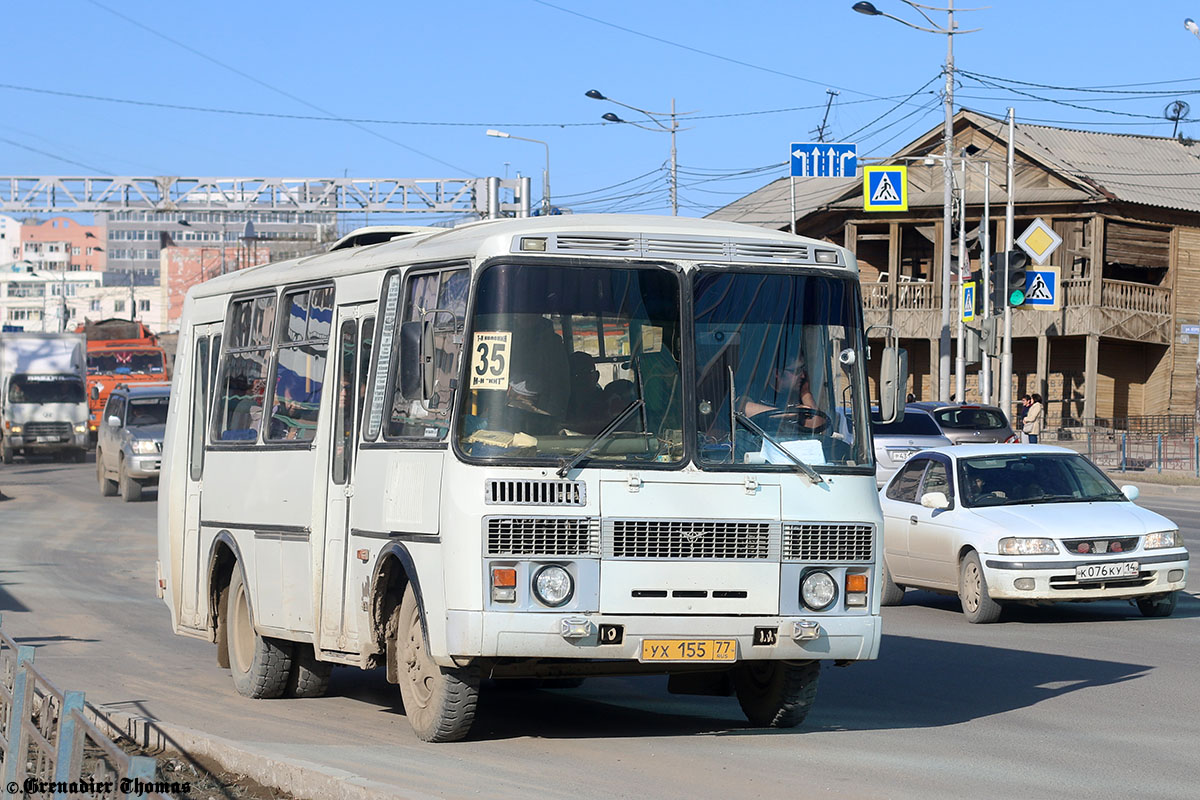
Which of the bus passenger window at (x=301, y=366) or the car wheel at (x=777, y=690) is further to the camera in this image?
the bus passenger window at (x=301, y=366)

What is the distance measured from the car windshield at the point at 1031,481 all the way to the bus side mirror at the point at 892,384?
6.36 meters

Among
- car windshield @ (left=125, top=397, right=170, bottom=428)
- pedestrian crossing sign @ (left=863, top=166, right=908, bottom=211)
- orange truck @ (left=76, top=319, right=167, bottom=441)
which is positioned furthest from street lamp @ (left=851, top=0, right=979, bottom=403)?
orange truck @ (left=76, top=319, right=167, bottom=441)

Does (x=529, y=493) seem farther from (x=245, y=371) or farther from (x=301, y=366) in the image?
(x=245, y=371)

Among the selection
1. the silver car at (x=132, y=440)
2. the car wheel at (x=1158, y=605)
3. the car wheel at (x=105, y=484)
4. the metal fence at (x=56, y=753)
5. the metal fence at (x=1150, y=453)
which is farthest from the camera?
the metal fence at (x=1150, y=453)

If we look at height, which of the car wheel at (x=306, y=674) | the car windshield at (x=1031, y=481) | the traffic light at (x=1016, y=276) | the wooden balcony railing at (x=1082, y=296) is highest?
the wooden balcony railing at (x=1082, y=296)

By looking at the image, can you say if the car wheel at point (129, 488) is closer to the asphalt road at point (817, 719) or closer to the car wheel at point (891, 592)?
the asphalt road at point (817, 719)

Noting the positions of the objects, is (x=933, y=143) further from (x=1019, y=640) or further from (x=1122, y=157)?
(x=1019, y=640)

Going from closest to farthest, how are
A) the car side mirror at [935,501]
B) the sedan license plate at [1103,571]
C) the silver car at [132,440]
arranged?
1. the sedan license plate at [1103,571]
2. the car side mirror at [935,501]
3. the silver car at [132,440]

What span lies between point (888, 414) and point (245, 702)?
15.0ft

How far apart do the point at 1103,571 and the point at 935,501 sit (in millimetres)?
1651

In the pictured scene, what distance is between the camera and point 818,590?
8508 millimetres

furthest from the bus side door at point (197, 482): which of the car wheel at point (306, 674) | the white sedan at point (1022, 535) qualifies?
the white sedan at point (1022, 535)

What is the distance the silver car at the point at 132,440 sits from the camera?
3125 centimetres

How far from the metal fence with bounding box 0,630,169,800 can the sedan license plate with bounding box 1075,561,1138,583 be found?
8812 mm
